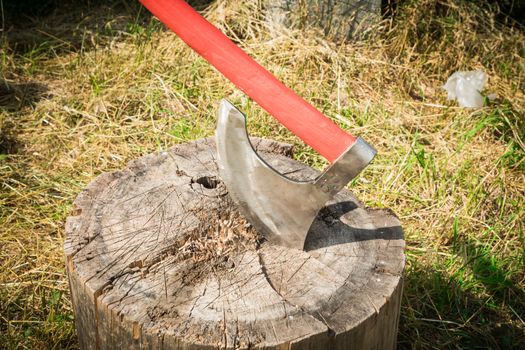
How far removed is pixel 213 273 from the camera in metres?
1.86

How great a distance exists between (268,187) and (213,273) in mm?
307

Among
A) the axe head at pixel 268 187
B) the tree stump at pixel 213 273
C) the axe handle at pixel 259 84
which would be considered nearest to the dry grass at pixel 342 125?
the tree stump at pixel 213 273

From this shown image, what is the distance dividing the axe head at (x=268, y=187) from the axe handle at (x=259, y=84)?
0.28 ft

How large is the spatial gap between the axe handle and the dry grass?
1132 mm

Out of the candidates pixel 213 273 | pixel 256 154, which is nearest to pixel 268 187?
pixel 256 154

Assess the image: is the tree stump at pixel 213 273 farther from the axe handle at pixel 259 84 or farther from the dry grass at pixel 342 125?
the dry grass at pixel 342 125

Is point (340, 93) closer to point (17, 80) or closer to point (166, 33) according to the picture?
point (166, 33)

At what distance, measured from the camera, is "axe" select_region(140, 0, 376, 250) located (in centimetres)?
183

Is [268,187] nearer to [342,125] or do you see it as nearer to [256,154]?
[256,154]

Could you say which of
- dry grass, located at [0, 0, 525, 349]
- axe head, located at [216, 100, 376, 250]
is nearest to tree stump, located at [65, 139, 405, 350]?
axe head, located at [216, 100, 376, 250]

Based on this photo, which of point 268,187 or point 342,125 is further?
point 342,125

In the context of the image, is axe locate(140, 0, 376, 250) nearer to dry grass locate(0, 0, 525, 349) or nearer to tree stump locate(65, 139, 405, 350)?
tree stump locate(65, 139, 405, 350)

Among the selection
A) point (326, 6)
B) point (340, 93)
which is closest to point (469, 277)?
point (340, 93)

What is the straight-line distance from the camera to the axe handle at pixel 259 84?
184 cm
